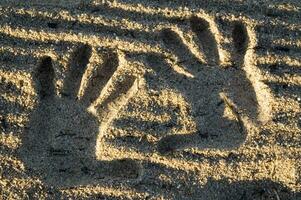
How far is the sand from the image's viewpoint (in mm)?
2352

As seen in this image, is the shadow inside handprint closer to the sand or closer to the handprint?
the sand

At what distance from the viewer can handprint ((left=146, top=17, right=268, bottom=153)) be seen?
237cm

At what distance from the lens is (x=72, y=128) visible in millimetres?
2373

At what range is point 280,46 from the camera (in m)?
2.39

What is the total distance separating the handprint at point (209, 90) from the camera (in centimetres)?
237

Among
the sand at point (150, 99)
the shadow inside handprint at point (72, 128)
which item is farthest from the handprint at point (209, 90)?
the shadow inside handprint at point (72, 128)

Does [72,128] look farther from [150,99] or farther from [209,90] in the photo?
[209,90]

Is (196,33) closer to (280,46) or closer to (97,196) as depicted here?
(280,46)

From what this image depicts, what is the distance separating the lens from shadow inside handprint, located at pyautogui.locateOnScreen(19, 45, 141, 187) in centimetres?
235

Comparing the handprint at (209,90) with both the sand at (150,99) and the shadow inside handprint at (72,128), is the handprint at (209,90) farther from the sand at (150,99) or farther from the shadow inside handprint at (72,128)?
the shadow inside handprint at (72,128)

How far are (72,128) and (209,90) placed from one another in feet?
1.93

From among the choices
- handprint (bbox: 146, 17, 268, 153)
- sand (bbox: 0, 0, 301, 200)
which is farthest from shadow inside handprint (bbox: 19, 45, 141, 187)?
handprint (bbox: 146, 17, 268, 153)

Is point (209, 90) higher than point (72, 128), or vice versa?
point (209, 90)

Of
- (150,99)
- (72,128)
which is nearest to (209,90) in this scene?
(150,99)
